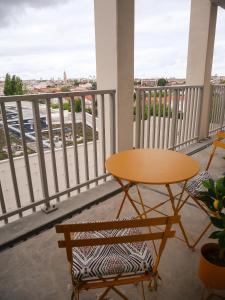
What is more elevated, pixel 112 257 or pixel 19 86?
pixel 19 86

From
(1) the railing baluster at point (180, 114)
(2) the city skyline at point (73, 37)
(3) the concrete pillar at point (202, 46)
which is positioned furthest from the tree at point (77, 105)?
(3) the concrete pillar at point (202, 46)

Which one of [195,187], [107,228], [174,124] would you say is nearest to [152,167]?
[195,187]

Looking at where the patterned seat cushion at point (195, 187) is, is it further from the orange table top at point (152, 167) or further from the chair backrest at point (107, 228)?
the chair backrest at point (107, 228)

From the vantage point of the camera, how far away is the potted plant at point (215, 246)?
133 cm

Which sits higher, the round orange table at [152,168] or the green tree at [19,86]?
the green tree at [19,86]

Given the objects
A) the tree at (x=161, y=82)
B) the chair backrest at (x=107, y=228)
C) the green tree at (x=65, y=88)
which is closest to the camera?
the chair backrest at (x=107, y=228)

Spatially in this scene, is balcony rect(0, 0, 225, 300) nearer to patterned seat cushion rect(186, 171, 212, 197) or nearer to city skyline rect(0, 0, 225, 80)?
city skyline rect(0, 0, 225, 80)

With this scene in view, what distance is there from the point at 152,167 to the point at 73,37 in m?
3.97

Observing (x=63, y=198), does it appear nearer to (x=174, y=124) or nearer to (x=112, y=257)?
(x=112, y=257)

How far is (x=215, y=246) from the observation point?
5.38 feet

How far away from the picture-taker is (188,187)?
2.09 metres

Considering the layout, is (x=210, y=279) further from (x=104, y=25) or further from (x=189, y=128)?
(x=189, y=128)

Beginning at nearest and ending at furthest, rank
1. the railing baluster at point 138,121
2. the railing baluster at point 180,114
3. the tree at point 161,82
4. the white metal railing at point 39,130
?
the white metal railing at point 39,130
the railing baluster at point 138,121
the tree at point 161,82
the railing baluster at point 180,114

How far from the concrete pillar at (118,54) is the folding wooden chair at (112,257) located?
6.71 ft
